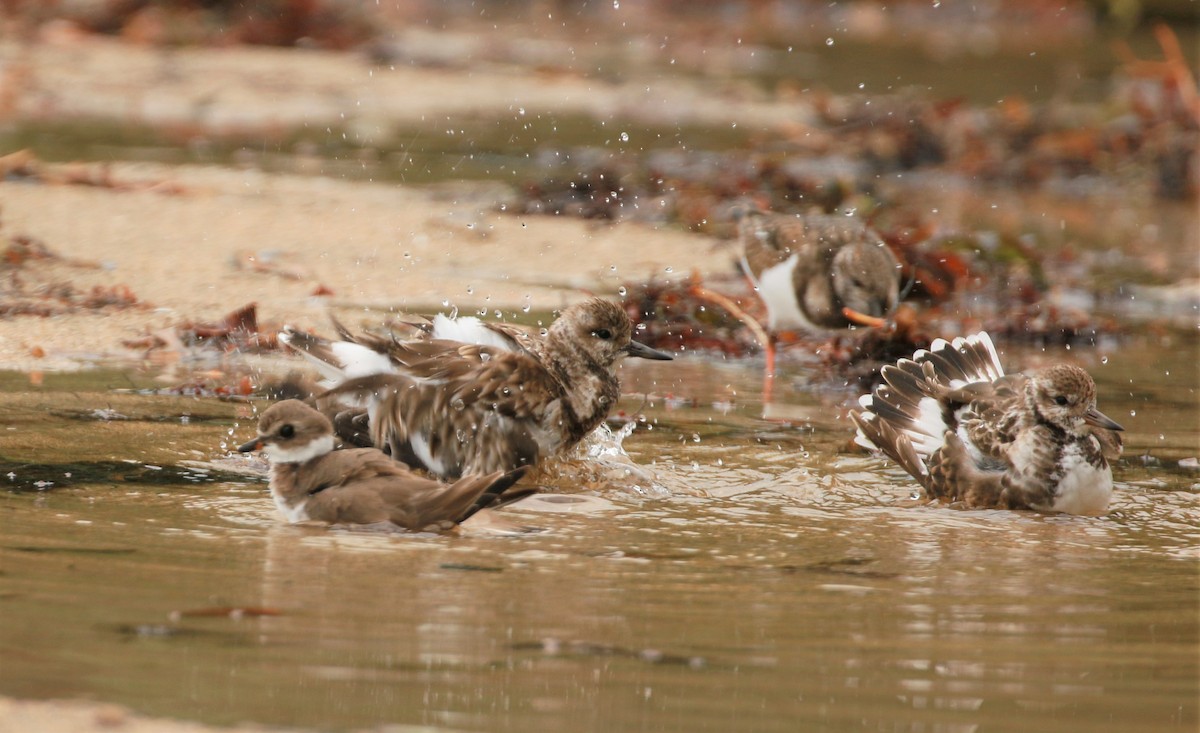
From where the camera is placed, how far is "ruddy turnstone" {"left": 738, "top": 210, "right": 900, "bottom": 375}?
8312 millimetres

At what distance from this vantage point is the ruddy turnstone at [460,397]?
5992mm

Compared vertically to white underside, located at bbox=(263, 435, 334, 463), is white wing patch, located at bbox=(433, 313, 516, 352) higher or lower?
higher

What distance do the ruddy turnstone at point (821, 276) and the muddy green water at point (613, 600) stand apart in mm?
1811

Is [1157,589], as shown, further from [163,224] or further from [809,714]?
[163,224]

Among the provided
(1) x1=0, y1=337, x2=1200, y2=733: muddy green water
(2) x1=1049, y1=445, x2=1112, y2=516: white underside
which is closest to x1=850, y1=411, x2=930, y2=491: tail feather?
(1) x1=0, y1=337, x2=1200, y2=733: muddy green water

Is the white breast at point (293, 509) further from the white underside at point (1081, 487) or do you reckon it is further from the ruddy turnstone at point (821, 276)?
the ruddy turnstone at point (821, 276)

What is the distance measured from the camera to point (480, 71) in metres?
18.7

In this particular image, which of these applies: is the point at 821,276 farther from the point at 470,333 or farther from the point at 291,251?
the point at 291,251

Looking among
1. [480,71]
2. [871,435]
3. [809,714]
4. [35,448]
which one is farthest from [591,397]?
[480,71]

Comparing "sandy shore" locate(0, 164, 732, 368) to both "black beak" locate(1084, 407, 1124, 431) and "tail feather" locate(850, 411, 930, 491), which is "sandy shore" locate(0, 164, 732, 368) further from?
"black beak" locate(1084, 407, 1124, 431)

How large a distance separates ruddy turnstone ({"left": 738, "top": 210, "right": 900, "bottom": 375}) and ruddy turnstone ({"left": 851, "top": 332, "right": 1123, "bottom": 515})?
5.42 ft

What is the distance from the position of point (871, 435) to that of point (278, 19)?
554 inches

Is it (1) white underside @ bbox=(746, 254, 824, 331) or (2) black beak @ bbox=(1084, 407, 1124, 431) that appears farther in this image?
(1) white underside @ bbox=(746, 254, 824, 331)

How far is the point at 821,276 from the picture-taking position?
8375 mm
